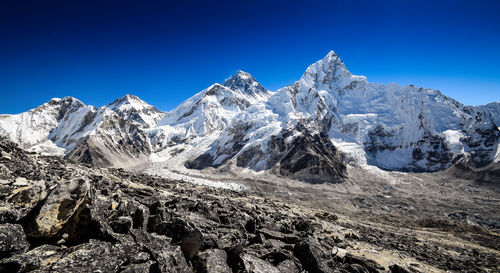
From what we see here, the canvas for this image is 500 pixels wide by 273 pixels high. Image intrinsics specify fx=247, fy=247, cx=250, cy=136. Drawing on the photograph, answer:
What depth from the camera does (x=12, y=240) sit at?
18.7ft

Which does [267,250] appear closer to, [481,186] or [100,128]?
[481,186]

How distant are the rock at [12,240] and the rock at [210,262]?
4.35 meters

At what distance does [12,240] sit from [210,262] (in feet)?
16.3

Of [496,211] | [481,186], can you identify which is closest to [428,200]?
[496,211]

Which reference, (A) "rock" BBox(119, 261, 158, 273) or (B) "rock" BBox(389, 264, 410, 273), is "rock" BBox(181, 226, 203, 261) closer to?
(A) "rock" BBox(119, 261, 158, 273)

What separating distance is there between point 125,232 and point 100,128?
218145 mm

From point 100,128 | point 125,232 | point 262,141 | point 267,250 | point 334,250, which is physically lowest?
point 334,250

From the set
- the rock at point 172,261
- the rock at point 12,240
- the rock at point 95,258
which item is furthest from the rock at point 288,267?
the rock at point 12,240

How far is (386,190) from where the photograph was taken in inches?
4902

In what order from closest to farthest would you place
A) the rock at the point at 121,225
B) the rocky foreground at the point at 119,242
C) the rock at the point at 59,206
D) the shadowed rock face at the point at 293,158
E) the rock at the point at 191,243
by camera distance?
1. the rocky foreground at the point at 119,242
2. the rock at the point at 59,206
3. the rock at the point at 121,225
4. the rock at the point at 191,243
5. the shadowed rock face at the point at 293,158

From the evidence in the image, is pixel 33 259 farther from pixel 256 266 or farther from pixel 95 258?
pixel 256 266

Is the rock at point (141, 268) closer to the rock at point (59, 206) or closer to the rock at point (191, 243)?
the rock at point (191, 243)

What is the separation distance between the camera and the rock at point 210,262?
7547 millimetres

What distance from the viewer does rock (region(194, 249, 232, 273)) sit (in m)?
7.55
